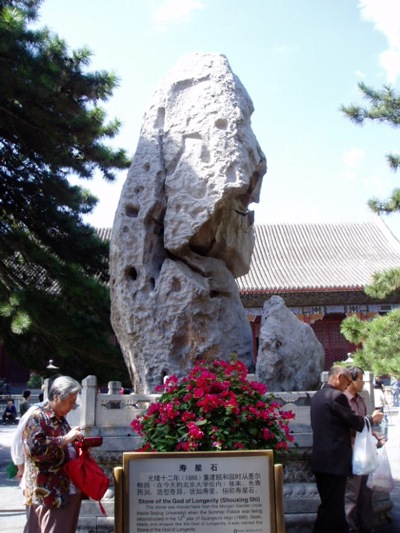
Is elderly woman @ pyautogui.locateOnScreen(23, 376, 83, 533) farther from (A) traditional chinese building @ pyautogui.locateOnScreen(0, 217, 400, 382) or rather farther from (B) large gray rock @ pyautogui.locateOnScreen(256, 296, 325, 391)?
(A) traditional chinese building @ pyautogui.locateOnScreen(0, 217, 400, 382)

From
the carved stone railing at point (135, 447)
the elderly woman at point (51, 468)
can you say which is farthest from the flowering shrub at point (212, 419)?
the carved stone railing at point (135, 447)

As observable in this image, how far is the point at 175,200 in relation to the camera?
5469 millimetres

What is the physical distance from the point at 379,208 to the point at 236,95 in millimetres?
5453

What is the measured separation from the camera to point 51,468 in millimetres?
2986

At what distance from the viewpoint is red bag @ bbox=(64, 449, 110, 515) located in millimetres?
2961

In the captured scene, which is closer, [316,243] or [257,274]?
[257,274]

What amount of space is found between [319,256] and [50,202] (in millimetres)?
14993

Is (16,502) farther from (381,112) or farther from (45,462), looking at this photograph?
(381,112)

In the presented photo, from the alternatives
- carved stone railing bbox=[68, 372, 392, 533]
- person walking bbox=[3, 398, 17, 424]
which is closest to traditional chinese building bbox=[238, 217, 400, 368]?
person walking bbox=[3, 398, 17, 424]

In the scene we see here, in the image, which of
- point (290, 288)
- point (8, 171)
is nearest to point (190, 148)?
point (8, 171)

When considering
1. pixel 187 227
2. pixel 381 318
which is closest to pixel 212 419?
pixel 187 227

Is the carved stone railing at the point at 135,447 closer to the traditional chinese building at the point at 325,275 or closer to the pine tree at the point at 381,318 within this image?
the pine tree at the point at 381,318

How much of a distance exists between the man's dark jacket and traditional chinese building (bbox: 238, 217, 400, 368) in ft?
53.0

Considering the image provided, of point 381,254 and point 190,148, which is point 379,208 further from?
point 381,254
